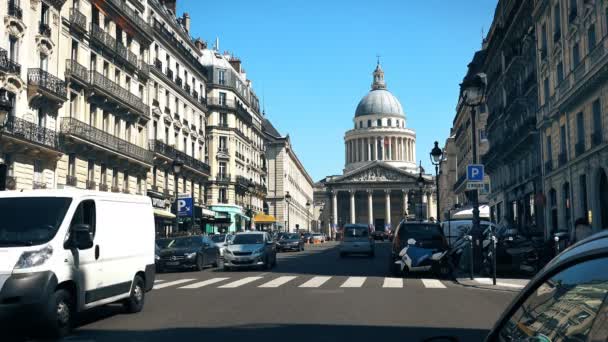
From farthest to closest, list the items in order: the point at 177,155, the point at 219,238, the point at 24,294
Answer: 1. the point at 177,155
2. the point at 219,238
3. the point at 24,294

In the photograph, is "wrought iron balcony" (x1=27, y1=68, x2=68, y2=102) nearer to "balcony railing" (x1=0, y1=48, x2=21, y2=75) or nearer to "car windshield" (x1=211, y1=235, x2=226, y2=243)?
"balcony railing" (x1=0, y1=48, x2=21, y2=75)

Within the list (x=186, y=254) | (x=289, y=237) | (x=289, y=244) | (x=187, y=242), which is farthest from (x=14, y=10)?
Answer: (x=289, y=237)

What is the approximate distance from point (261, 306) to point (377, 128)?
15222 cm

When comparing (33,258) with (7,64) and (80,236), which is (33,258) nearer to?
(80,236)

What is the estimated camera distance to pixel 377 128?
163125mm

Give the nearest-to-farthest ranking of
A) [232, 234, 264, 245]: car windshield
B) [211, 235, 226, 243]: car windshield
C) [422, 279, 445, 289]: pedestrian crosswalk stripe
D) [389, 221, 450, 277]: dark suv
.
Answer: [422, 279, 445, 289]: pedestrian crosswalk stripe < [389, 221, 450, 277]: dark suv < [232, 234, 264, 245]: car windshield < [211, 235, 226, 243]: car windshield

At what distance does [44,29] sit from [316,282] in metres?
18.8

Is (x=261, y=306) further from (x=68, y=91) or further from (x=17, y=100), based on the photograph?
(x=68, y=91)

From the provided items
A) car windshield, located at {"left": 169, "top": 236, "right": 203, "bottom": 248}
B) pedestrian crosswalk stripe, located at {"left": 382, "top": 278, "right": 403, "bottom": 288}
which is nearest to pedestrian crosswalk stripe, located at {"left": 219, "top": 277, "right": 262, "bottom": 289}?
pedestrian crosswalk stripe, located at {"left": 382, "top": 278, "right": 403, "bottom": 288}

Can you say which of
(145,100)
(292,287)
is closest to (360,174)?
(145,100)

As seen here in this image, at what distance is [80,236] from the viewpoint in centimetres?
930

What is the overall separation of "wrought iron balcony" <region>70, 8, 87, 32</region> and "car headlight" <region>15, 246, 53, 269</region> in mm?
26309

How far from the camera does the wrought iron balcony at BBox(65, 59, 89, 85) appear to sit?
32.2 metres

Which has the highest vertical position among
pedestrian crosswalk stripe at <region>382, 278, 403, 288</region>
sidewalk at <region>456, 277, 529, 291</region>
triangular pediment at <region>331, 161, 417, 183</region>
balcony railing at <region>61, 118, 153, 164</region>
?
triangular pediment at <region>331, 161, 417, 183</region>
